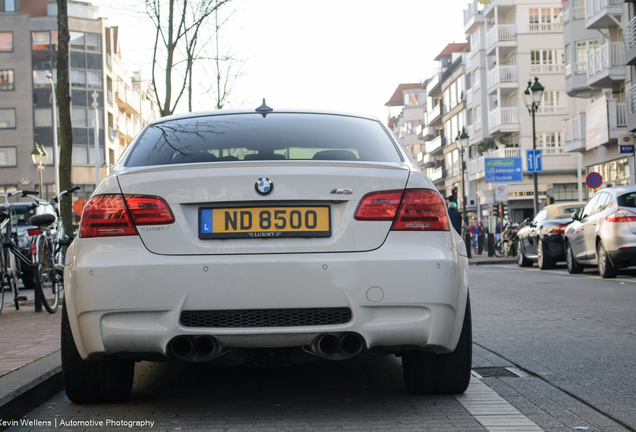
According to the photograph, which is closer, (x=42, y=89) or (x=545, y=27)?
(x=545, y=27)

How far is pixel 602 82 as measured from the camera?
37.4 meters

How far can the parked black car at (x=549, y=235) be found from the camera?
19.8 m

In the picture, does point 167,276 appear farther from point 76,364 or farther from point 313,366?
point 313,366

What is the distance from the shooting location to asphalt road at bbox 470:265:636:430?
16.1 ft

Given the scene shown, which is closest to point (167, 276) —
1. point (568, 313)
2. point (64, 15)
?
point (568, 313)

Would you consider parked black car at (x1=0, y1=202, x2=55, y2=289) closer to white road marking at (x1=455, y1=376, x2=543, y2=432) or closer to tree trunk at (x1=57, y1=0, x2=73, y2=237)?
tree trunk at (x1=57, y1=0, x2=73, y2=237)

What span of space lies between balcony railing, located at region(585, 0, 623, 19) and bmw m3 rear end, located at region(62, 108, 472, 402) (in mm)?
34865

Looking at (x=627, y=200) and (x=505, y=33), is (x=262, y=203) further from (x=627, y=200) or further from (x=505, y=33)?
(x=505, y=33)

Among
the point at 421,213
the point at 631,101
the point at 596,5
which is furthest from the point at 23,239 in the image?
the point at 596,5

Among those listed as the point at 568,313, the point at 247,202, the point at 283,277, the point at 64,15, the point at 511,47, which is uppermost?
the point at 511,47

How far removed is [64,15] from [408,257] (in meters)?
9.20

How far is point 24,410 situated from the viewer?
4.60 m

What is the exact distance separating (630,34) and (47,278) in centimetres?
2861
